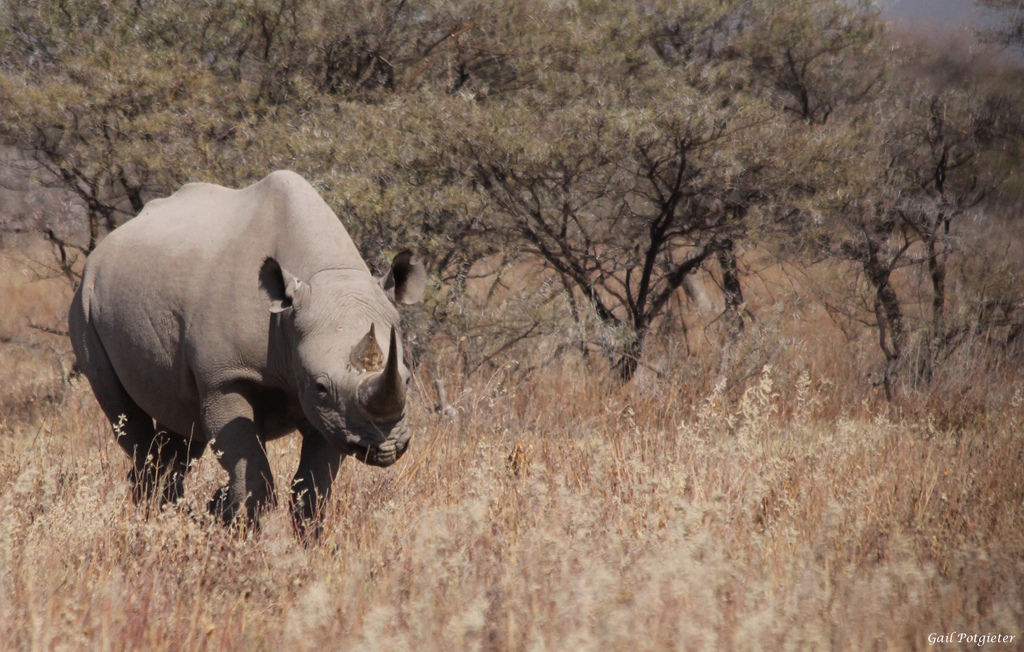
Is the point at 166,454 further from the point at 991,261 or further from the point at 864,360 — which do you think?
the point at 991,261

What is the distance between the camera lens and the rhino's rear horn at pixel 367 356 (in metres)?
4.34

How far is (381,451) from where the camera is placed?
4.28 m

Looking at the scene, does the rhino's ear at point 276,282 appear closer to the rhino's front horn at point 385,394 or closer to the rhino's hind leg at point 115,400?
the rhino's front horn at point 385,394

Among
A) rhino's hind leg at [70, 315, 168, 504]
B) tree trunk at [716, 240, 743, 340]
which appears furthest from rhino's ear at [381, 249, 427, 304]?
tree trunk at [716, 240, 743, 340]

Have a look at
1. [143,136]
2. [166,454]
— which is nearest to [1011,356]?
[166,454]

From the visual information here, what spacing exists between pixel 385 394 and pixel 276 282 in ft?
3.22

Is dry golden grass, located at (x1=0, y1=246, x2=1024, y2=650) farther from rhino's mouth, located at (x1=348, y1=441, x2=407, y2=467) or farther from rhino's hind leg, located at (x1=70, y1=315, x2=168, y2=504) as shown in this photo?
rhino's mouth, located at (x1=348, y1=441, x2=407, y2=467)

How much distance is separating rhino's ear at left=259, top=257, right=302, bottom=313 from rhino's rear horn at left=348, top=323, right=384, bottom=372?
535mm

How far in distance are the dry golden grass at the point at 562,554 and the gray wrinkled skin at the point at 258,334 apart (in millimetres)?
308

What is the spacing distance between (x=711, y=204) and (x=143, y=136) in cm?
492

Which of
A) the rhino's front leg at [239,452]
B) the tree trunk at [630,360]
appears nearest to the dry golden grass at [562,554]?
the rhino's front leg at [239,452]

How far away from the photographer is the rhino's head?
4.25 metres

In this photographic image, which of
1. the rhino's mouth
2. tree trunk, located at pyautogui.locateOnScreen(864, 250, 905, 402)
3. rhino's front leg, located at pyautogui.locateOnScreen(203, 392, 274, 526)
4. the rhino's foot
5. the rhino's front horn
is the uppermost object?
the rhino's front horn

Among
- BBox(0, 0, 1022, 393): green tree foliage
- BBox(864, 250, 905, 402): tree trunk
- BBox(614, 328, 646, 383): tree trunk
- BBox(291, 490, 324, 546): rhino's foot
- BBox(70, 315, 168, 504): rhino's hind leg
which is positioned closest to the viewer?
BBox(291, 490, 324, 546): rhino's foot
